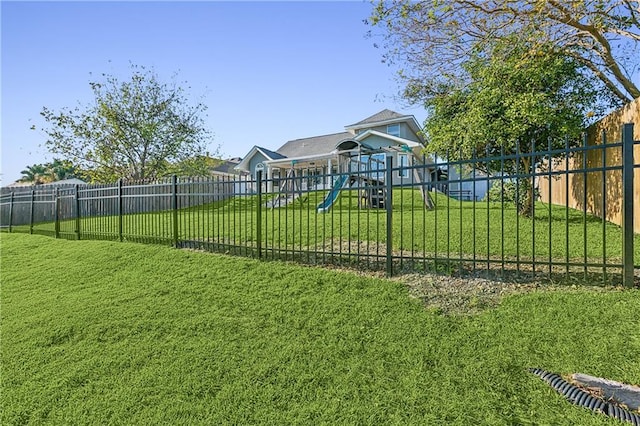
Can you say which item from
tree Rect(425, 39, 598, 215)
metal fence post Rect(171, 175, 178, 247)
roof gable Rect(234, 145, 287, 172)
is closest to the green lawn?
metal fence post Rect(171, 175, 178, 247)

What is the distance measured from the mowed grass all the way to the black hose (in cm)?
6

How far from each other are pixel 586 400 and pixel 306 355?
1.99 meters

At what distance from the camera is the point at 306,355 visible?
3.19 meters

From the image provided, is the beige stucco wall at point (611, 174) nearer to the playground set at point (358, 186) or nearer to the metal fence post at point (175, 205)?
the playground set at point (358, 186)

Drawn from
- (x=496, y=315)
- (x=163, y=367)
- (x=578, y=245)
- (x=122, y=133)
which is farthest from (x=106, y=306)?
(x=122, y=133)

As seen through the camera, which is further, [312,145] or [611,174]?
[312,145]

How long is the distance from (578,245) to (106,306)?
6.89 m

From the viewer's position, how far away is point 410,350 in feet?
10.1

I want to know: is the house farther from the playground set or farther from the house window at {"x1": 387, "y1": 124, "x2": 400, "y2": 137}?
the playground set

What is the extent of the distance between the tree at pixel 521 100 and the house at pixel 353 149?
714 centimetres

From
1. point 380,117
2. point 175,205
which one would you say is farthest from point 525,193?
point 380,117

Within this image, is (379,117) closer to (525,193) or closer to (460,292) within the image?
(525,193)

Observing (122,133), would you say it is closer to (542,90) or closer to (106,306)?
(106,306)

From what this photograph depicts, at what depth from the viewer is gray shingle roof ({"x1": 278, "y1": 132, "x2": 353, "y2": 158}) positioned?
2817 centimetres
